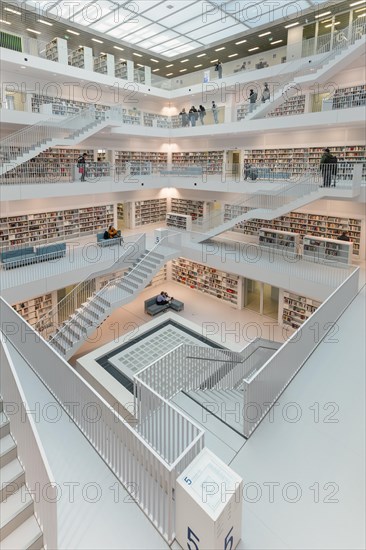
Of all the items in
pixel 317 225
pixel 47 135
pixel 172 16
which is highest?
pixel 172 16

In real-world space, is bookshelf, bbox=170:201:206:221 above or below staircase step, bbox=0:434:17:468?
above

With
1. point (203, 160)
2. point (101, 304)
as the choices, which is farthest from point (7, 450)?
point (203, 160)

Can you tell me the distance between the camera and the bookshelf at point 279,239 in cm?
1251

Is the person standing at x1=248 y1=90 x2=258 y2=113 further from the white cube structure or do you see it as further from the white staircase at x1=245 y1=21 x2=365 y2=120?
the white cube structure

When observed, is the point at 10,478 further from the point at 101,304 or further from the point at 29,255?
the point at 29,255

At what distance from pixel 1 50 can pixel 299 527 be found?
14.1 m

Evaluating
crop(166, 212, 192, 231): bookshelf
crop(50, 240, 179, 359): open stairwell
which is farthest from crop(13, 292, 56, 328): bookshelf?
crop(166, 212, 192, 231): bookshelf

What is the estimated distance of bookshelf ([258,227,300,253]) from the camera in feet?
41.0

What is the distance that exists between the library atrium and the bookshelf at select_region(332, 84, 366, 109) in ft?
0.42

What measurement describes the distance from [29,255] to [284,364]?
29.5 feet

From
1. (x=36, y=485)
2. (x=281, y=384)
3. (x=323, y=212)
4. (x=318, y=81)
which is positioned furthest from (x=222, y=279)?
(x=36, y=485)

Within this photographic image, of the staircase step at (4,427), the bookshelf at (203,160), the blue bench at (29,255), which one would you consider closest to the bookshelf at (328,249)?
the bookshelf at (203,160)

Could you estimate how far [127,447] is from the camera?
3.50 meters

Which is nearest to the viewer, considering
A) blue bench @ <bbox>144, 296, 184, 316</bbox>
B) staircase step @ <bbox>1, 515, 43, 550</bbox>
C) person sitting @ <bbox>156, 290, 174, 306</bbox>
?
staircase step @ <bbox>1, 515, 43, 550</bbox>
